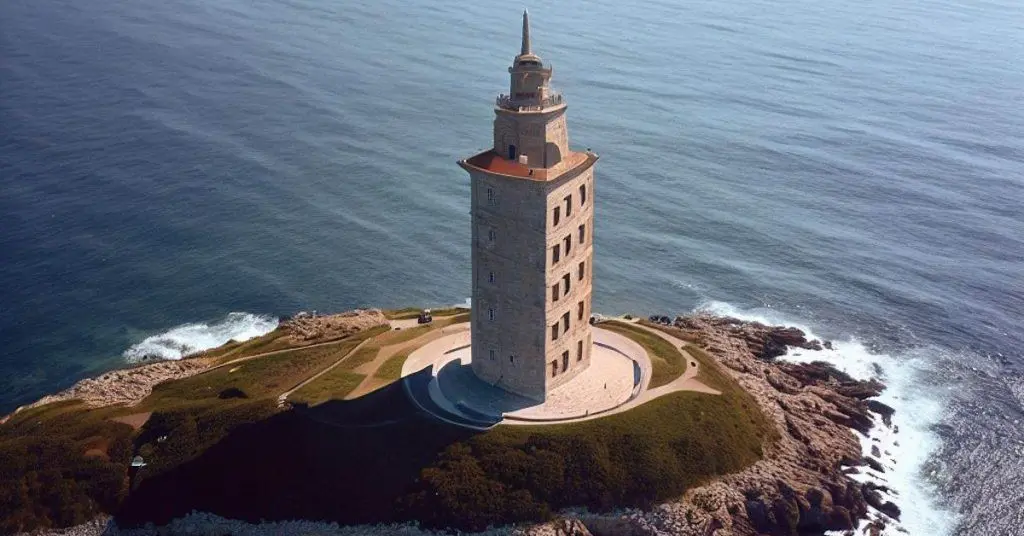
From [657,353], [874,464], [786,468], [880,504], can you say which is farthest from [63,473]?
[874,464]

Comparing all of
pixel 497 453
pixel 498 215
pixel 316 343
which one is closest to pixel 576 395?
pixel 497 453

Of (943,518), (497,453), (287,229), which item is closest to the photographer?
(497,453)

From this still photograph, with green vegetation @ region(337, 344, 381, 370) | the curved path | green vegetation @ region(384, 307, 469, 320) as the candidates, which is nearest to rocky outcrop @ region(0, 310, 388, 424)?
green vegetation @ region(384, 307, 469, 320)

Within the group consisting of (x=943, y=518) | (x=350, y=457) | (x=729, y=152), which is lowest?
(x=943, y=518)

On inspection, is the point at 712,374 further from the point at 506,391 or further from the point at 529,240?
the point at 529,240

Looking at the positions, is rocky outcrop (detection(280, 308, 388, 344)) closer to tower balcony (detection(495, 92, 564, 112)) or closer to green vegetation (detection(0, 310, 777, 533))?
green vegetation (detection(0, 310, 777, 533))

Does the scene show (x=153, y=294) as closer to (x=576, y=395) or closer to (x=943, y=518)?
(x=576, y=395)
